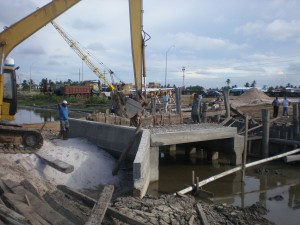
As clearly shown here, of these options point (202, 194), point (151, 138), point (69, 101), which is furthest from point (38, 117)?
point (202, 194)

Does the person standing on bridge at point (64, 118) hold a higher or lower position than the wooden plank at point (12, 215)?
higher

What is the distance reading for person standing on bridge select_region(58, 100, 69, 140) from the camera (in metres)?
16.2

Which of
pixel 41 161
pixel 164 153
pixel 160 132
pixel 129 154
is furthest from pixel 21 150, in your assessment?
pixel 164 153

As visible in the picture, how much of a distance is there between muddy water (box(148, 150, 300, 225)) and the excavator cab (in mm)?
5776

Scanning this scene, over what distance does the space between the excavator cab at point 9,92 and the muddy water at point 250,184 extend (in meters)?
5.78

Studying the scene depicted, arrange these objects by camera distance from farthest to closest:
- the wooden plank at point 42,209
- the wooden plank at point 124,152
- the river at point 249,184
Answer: the wooden plank at point 124,152, the river at point 249,184, the wooden plank at point 42,209

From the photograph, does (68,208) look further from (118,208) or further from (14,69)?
(14,69)

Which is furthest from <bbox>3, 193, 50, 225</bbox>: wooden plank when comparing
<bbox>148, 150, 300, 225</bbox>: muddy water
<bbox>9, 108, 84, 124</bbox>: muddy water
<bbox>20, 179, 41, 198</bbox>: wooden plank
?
<bbox>9, 108, 84, 124</bbox>: muddy water

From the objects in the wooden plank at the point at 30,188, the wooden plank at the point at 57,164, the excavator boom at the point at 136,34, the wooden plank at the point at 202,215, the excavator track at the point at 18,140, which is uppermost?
the excavator boom at the point at 136,34

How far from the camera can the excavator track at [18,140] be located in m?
12.9

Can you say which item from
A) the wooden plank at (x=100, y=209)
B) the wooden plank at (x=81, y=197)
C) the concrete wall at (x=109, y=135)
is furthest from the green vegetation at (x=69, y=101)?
the wooden plank at (x=100, y=209)

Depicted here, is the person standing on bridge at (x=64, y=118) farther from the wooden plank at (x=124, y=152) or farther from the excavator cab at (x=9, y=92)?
the wooden plank at (x=124, y=152)

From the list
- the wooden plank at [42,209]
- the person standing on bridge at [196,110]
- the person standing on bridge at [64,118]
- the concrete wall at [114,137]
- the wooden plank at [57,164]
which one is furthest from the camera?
the person standing on bridge at [196,110]

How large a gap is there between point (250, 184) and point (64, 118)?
821 cm
